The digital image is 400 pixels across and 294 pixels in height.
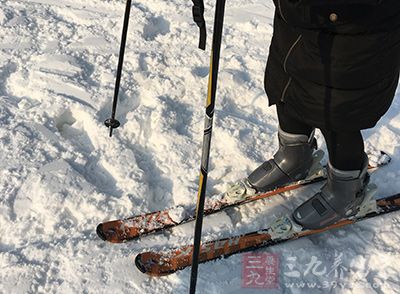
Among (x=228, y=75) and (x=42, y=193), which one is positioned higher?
(x=228, y=75)

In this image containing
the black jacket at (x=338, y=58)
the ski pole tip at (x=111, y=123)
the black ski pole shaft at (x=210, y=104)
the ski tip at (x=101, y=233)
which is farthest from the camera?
the ski pole tip at (x=111, y=123)

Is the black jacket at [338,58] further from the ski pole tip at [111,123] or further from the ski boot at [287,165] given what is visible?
the ski pole tip at [111,123]

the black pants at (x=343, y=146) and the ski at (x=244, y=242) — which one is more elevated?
the black pants at (x=343, y=146)

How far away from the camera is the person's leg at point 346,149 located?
7.12 feet

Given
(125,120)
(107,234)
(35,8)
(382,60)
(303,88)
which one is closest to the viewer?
(382,60)

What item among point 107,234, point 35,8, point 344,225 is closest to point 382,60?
point 344,225

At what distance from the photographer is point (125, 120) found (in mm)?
3182

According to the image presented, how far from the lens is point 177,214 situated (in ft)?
8.41

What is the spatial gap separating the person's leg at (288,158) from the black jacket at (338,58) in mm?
252

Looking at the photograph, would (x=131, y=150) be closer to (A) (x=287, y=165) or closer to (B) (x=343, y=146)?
(A) (x=287, y=165)

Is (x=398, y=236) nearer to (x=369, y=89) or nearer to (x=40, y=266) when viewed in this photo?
(x=369, y=89)

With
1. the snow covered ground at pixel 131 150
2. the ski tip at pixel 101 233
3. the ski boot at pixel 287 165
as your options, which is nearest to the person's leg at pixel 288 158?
the ski boot at pixel 287 165

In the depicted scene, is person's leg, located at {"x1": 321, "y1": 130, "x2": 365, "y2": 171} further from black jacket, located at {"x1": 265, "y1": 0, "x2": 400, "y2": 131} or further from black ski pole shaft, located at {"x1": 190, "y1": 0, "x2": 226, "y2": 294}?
black ski pole shaft, located at {"x1": 190, "y1": 0, "x2": 226, "y2": 294}

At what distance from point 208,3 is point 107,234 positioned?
2.98 m
